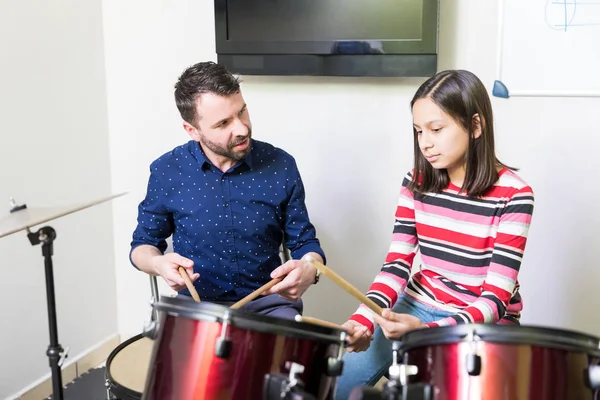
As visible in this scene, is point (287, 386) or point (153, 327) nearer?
point (287, 386)

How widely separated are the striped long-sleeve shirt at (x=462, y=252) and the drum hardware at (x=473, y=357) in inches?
11.8

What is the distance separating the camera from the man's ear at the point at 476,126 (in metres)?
1.47

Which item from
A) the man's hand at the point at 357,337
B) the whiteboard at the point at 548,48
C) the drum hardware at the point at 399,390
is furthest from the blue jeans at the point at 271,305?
the whiteboard at the point at 548,48

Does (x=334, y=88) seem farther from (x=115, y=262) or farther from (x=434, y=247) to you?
(x=115, y=262)

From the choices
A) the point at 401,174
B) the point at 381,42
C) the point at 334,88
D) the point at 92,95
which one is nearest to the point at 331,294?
the point at 401,174

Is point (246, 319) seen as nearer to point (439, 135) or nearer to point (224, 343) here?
point (224, 343)

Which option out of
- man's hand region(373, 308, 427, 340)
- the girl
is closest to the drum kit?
man's hand region(373, 308, 427, 340)

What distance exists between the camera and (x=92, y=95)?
91.5 inches

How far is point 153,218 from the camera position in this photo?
5.84 feet

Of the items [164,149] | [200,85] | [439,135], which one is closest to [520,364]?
[439,135]

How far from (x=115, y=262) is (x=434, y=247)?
1.36 m

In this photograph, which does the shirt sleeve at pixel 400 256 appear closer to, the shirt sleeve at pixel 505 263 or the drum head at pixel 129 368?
the shirt sleeve at pixel 505 263

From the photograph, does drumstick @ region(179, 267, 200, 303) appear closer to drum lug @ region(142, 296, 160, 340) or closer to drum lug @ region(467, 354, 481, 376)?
drum lug @ region(142, 296, 160, 340)

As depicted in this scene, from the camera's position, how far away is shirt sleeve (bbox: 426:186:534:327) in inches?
55.0
